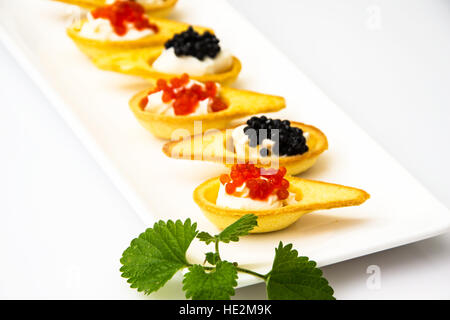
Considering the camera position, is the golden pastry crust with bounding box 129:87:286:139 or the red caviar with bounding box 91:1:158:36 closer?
the golden pastry crust with bounding box 129:87:286:139

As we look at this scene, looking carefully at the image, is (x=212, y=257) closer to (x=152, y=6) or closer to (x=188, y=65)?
(x=188, y=65)

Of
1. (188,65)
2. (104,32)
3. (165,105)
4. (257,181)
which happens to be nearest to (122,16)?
(104,32)

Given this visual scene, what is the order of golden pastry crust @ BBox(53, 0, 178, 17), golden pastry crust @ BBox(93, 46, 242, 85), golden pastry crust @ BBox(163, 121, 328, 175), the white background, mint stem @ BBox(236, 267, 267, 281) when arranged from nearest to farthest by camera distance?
1. mint stem @ BBox(236, 267, 267, 281)
2. the white background
3. golden pastry crust @ BBox(163, 121, 328, 175)
4. golden pastry crust @ BBox(93, 46, 242, 85)
5. golden pastry crust @ BBox(53, 0, 178, 17)

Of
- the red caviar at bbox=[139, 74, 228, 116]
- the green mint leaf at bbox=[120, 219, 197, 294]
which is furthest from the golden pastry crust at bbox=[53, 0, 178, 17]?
the green mint leaf at bbox=[120, 219, 197, 294]

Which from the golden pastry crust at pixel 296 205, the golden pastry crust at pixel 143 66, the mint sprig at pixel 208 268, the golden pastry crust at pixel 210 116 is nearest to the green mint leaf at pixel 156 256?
the mint sprig at pixel 208 268

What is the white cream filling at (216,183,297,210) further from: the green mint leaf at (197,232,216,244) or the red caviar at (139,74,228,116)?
the red caviar at (139,74,228,116)

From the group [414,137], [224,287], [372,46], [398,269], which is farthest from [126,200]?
[372,46]

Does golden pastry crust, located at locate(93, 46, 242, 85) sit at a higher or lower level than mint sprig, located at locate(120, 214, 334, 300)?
lower

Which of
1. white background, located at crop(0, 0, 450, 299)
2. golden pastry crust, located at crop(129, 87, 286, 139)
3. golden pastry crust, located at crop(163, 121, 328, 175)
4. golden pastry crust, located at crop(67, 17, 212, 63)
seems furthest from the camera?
golden pastry crust, located at crop(67, 17, 212, 63)

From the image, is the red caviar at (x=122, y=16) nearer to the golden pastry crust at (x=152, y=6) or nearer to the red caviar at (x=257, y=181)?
the golden pastry crust at (x=152, y=6)
